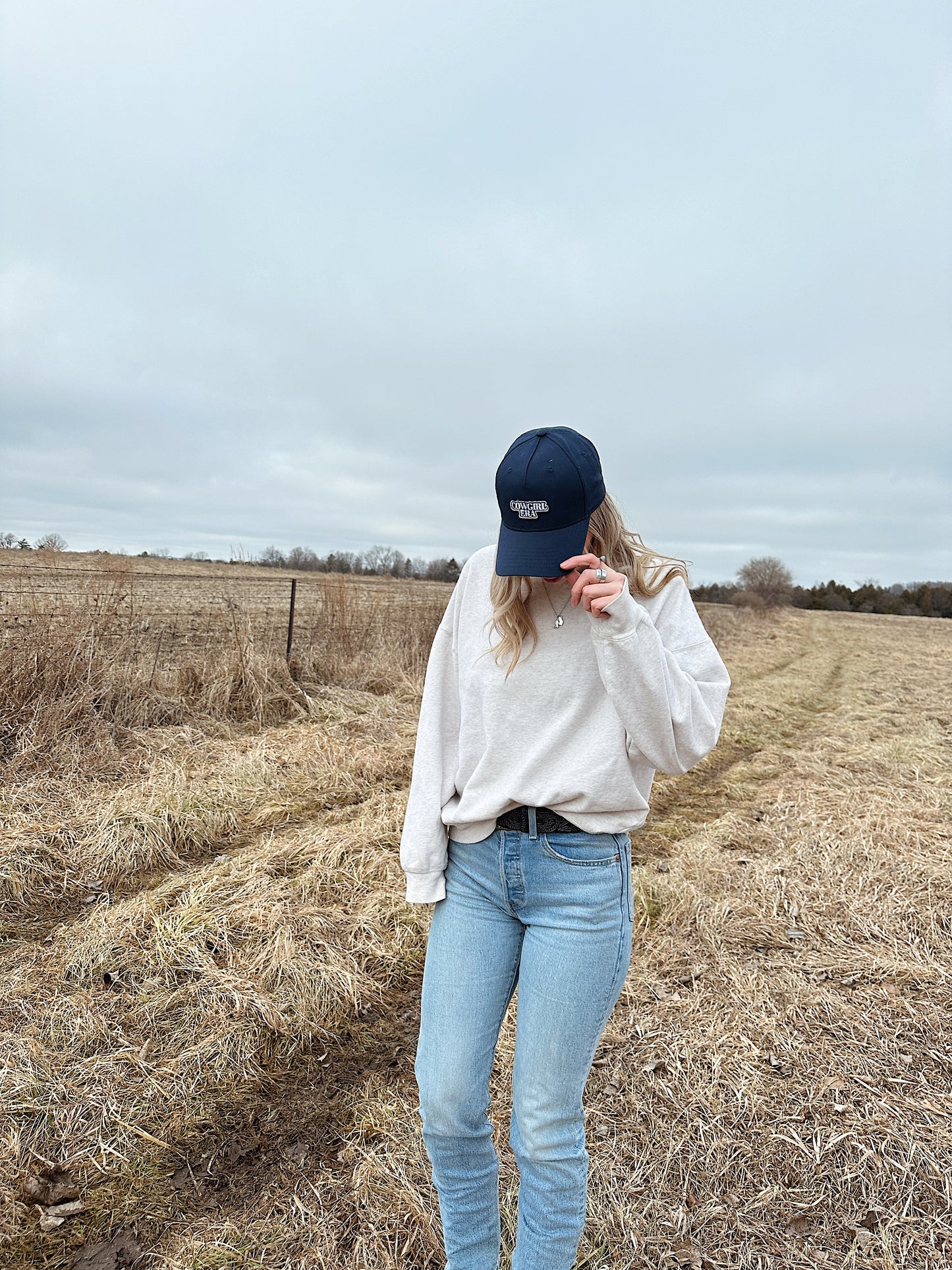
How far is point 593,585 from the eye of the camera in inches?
55.9

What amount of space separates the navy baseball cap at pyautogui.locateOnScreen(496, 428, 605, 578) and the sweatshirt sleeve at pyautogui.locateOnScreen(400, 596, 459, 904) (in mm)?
230

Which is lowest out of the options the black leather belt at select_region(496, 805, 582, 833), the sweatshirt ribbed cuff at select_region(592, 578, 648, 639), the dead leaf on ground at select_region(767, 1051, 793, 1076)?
the dead leaf on ground at select_region(767, 1051, 793, 1076)

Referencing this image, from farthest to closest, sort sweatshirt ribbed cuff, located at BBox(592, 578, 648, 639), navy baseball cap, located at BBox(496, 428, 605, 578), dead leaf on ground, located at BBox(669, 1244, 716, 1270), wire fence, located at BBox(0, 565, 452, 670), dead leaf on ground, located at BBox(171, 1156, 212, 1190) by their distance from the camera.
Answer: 1. wire fence, located at BBox(0, 565, 452, 670)
2. dead leaf on ground, located at BBox(171, 1156, 212, 1190)
3. dead leaf on ground, located at BBox(669, 1244, 716, 1270)
4. navy baseball cap, located at BBox(496, 428, 605, 578)
5. sweatshirt ribbed cuff, located at BBox(592, 578, 648, 639)

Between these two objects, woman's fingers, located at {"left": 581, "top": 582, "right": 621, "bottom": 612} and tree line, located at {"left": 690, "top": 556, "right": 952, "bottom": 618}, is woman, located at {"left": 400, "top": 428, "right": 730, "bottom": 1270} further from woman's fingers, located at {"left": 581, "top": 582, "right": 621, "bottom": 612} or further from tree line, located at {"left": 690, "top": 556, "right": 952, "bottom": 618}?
tree line, located at {"left": 690, "top": 556, "right": 952, "bottom": 618}

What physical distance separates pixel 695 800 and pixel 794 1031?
3.29 metres

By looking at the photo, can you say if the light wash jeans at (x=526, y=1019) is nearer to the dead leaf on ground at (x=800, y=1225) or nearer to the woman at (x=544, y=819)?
the woman at (x=544, y=819)

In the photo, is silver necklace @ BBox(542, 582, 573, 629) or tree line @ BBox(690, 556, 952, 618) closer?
silver necklace @ BBox(542, 582, 573, 629)

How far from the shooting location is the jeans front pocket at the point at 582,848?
60.4 inches

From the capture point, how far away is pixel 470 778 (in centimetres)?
166

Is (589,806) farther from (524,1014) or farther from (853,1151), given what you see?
(853,1151)

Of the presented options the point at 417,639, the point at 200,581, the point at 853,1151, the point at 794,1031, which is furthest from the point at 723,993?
the point at 417,639

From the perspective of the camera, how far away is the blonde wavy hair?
162 centimetres

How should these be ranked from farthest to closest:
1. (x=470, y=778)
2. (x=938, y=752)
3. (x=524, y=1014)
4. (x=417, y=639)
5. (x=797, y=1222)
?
(x=417, y=639) → (x=938, y=752) → (x=797, y=1222) → (x=470, y=778) → (x=524, y=1014)

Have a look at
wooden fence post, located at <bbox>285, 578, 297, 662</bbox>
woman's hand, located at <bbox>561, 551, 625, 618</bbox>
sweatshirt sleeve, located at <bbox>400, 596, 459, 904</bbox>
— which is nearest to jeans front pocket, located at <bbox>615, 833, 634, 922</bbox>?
sweatshirt sleeve, located at <bbox>400, 596, 459, 904</bbox>
